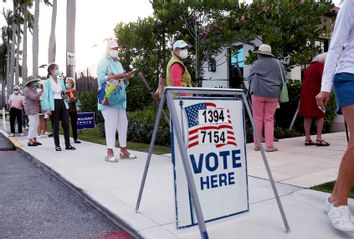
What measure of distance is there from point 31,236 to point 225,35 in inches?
304

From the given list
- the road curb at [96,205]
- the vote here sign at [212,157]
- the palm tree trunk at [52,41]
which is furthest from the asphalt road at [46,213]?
the palm tree trunk at [52,41]

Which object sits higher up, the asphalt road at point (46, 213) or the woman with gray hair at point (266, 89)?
the woman with gray hair at point (266, 89)

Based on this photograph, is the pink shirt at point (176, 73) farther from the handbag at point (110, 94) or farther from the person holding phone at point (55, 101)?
the person holding phone at point (55, 101)

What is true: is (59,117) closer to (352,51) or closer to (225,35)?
(225,35)

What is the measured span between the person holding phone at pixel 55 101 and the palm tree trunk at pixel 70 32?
2338 millimetres

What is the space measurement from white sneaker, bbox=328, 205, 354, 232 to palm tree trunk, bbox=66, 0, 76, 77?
28.2ft

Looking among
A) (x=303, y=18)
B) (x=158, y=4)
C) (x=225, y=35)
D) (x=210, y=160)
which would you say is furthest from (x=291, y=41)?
(x=210, y=160)

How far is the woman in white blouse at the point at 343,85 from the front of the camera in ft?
8.97

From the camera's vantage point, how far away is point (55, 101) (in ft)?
25.4

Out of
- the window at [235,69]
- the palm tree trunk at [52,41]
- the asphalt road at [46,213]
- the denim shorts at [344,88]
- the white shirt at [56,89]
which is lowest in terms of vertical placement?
the asphalt road at [46,213]

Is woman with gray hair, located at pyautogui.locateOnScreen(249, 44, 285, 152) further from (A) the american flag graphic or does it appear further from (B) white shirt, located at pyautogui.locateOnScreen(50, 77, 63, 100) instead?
(B) white shirt, located at pyautogui.locateOnScreen(50, 77, 63, 100)

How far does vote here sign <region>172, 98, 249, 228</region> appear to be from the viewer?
2.57 metres

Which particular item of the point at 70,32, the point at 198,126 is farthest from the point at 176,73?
the point at 70,32

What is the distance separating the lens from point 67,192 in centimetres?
451
